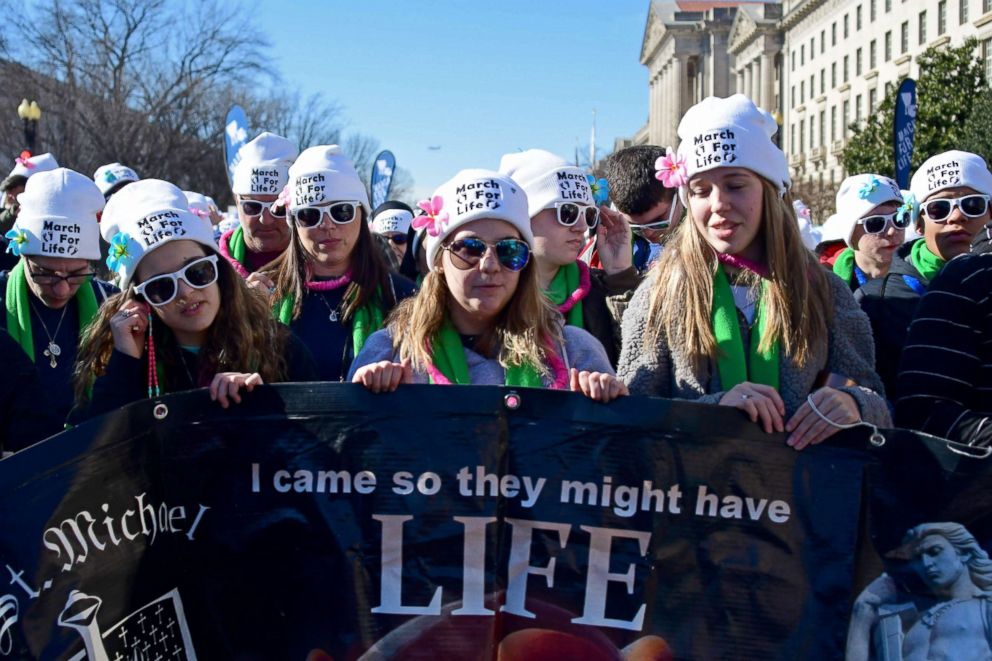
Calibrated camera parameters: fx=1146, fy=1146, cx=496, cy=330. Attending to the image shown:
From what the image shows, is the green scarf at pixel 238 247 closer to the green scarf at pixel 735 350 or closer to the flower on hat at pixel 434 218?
the flower on hat at pixel 434 218

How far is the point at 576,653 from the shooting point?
297 cm

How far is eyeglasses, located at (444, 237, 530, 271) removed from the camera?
353 cm

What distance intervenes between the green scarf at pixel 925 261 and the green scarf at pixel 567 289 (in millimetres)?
1998

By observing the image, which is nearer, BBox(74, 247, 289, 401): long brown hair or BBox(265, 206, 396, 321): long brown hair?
BBox(74, 247, 289, 401): long brown hair

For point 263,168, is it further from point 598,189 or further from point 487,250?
point 487,250

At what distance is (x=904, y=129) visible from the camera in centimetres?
1141

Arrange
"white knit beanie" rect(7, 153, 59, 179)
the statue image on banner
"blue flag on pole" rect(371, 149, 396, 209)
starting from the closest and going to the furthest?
the statue image on banner, "white knit beanie" rect(7, 153, 59, 179), "blue flag on pole" rect(371, 149, 396, 209)

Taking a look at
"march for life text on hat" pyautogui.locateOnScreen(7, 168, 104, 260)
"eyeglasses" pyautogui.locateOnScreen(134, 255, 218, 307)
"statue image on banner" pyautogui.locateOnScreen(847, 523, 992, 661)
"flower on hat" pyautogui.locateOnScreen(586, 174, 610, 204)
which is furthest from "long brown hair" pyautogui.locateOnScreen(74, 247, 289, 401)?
"statue image on banner" pyautogui.locateOnScreen(847, 523, 992, 661)

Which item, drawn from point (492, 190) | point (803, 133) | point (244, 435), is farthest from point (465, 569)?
point (803, 133)

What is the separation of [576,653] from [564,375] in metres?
0.84

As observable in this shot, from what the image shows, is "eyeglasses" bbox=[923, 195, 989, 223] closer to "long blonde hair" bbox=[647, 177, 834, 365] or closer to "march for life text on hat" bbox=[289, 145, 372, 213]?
"long blonde hair" bbox=[647, 177, 834, 365]

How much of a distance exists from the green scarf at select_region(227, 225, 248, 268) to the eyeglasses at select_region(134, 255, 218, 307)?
2045 mm

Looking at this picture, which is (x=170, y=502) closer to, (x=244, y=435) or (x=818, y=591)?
(x=244, y=435)

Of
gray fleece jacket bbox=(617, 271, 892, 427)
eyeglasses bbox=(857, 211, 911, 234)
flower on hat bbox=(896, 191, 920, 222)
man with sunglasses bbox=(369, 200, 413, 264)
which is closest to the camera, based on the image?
gray fleece jacket bbox=(617, 271, 892, 427)
